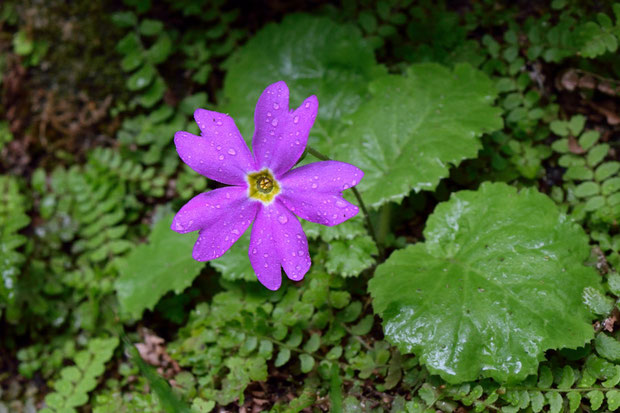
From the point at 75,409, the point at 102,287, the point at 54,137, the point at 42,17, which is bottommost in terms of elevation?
the point at 75,409

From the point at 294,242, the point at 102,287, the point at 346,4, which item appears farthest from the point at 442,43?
the point at 102,287

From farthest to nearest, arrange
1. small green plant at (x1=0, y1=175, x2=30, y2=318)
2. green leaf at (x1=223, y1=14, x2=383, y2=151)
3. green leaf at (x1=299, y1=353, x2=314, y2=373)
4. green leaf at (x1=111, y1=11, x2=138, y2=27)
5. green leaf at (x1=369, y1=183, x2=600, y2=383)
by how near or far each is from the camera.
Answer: green leaf at (x1=111, y1=11, x2=138, y2=27)
small green plant at (x1=0, y1=175, x2=30, y2=318)
green leaf at (x1=223, y1=14, x2=383, y2=151)
green leaf at (x1=299, y1=353, x2=314, y2=373)
green leaf at (x1=369, y1=183, x2=600, y2=383)

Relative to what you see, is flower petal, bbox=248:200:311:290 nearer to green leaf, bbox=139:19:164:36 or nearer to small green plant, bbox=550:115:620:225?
small green plant, bbox=550:115:620:225

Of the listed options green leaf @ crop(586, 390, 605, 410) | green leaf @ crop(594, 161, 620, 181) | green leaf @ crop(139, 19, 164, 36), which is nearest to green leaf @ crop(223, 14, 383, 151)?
green leaf @ crop(139, 19, 164, 36)

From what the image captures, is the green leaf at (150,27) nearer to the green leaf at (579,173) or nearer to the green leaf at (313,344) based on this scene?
the green leaf at (313,344)

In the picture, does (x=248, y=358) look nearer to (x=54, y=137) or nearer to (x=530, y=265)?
(x=530, y=265)

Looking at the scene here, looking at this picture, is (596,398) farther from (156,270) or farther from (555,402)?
(156,270)

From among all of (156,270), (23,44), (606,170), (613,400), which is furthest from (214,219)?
(23,44)
